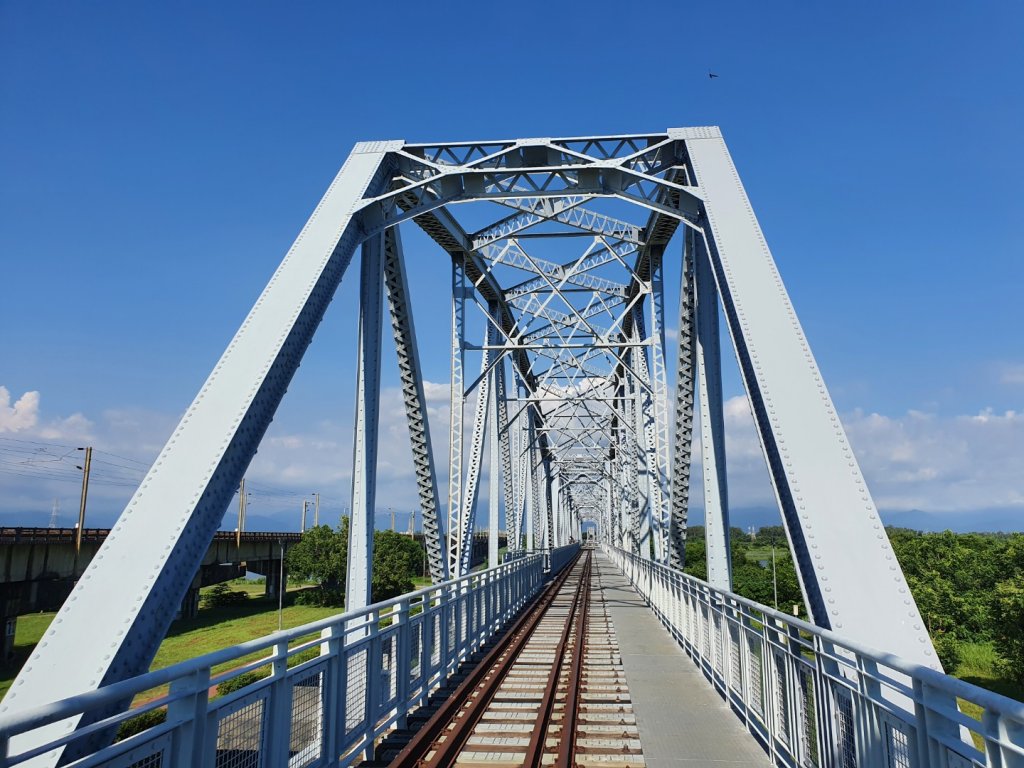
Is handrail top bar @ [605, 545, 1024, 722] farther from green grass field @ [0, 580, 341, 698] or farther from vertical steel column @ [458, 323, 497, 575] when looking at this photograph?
green grass field @ [0, 580, 341, 698]

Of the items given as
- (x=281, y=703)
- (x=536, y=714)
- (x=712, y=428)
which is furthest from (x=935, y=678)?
(x=712, y=428)

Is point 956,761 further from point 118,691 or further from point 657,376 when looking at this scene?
point 657,376

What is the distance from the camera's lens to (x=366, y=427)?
28.9 feet

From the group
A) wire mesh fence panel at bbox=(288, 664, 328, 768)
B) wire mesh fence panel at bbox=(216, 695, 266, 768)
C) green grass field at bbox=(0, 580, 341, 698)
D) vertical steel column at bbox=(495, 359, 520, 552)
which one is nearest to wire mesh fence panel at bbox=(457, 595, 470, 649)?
wire mesh fence panel at bbox=(288, 664, 328, 768)

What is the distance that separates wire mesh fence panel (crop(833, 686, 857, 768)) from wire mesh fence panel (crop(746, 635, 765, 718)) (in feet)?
5.53

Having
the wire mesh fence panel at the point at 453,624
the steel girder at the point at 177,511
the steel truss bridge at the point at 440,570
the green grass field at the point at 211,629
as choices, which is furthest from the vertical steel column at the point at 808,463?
the green grass field at the point at 211,629

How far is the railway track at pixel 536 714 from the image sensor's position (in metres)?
5.77

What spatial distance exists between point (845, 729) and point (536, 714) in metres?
3.70

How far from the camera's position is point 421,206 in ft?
31.2

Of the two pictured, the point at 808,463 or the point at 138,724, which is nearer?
the point at 808,463

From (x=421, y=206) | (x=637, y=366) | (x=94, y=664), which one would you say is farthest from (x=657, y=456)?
(x=94, y=664)

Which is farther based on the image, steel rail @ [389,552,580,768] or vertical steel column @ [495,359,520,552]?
vertical steel column @ [495,359,520,552]

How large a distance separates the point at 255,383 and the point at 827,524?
14.6ft

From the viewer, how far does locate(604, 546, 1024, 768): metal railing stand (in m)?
2.62
